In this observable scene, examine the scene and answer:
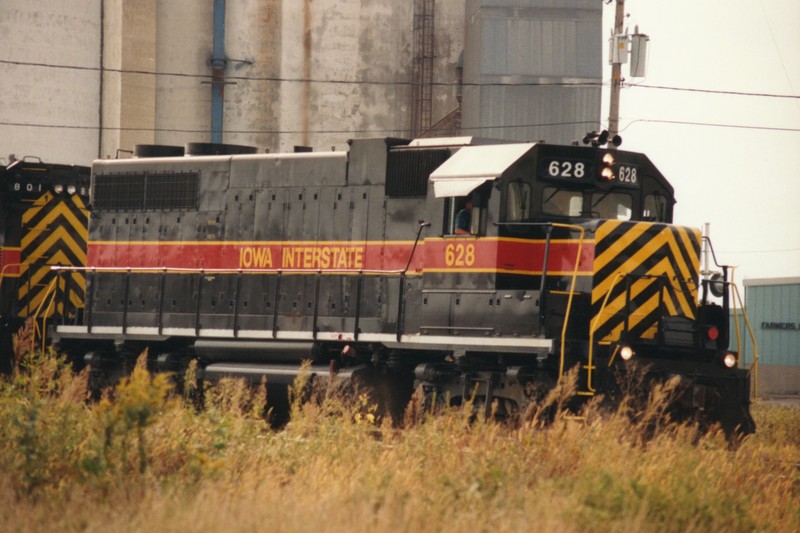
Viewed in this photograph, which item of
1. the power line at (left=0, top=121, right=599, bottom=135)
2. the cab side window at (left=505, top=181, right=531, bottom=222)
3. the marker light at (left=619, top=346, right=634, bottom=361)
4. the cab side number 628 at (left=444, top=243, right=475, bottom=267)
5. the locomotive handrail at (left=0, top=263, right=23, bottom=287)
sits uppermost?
the power line at (left=0, top=121, right=599, bottom=135)

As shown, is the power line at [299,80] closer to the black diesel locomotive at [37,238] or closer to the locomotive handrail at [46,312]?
the black diesel locomotive at [37,238]

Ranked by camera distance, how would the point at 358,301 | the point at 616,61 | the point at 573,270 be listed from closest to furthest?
the point at 573,270 < the point at 358,301 < the point at 616,61

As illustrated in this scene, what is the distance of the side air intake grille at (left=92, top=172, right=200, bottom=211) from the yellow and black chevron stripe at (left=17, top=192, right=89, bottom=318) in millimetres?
1471

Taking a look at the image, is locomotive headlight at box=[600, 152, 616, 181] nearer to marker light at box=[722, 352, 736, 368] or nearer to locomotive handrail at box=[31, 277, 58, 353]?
marker light at box=[722, 352, 736, 368]

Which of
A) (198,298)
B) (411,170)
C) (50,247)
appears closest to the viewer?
(411,170)

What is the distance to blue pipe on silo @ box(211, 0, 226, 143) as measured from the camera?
4209 centimetres

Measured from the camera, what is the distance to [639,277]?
1347cm

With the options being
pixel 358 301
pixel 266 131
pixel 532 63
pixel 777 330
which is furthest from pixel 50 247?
pixel 532 63

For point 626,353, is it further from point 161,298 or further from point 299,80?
point 299,80

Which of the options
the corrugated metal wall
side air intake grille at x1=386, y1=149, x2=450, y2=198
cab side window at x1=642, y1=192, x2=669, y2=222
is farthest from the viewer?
the corrugated metal wall

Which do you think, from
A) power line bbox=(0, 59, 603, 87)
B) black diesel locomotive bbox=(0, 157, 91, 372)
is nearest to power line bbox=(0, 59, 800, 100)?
power line bbox=(0, 59, 603, 87)

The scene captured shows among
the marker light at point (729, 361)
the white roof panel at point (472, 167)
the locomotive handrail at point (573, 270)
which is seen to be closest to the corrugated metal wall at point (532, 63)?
the white roof panel at point (472, 167)

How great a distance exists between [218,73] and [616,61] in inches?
782

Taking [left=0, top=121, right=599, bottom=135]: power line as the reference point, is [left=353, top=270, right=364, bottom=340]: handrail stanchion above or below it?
below
